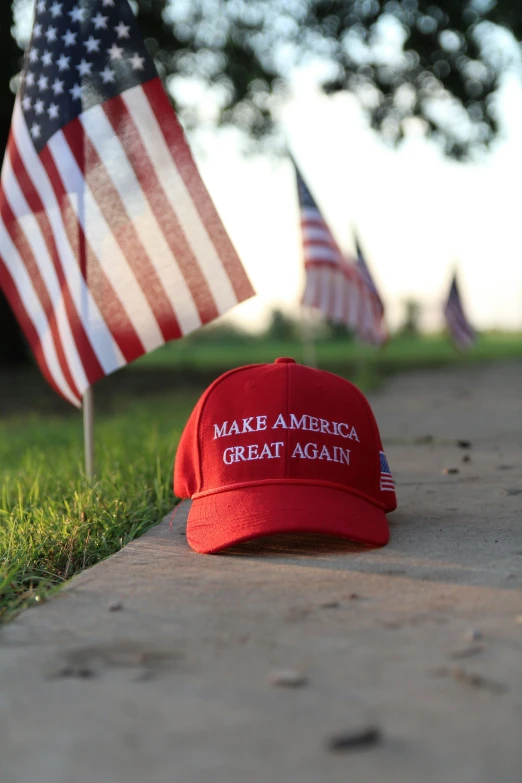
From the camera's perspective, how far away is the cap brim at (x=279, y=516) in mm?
2299

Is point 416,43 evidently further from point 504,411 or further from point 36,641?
point 36,641

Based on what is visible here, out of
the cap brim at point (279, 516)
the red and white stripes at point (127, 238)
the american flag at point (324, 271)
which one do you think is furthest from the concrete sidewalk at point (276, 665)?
the american flag at point (324, 271)

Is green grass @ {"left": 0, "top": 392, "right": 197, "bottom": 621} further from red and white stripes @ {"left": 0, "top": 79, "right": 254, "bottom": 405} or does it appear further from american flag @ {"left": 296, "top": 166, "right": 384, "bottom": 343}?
american flag @ {"left": 296, "top": 166, "right": 384, "bottom": 343}

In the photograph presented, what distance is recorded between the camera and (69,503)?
340 cm

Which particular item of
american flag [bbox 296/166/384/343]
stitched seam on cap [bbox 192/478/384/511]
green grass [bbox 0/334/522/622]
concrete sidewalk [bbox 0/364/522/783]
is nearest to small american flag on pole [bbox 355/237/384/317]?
american flag [bbox 296/166/384/343]

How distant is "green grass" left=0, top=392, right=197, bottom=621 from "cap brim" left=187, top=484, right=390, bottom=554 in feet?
1.43

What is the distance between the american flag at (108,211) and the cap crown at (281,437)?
2.52 ft

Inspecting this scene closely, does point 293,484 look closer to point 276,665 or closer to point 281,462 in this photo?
point 281,462

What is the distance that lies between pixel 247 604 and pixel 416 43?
38.8 ft

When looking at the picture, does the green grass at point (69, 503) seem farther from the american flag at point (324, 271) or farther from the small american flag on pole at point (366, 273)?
the small american flag on pole at point (366, 273)

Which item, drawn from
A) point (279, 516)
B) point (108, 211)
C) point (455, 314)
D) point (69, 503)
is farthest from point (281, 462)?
point (455, 314)

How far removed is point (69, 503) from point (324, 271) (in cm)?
569

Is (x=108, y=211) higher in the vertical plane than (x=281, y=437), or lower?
higher

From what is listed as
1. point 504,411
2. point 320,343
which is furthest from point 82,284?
point 320,343
